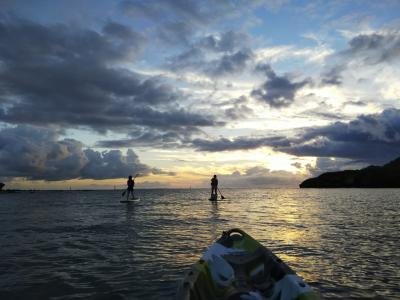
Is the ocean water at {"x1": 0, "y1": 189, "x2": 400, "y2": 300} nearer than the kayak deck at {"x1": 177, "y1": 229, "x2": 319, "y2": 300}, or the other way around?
the kayak deck at {"x1": 177, "y1": 229, "x2": 319, "y2": 300}

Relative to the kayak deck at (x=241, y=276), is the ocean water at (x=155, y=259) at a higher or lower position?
lower

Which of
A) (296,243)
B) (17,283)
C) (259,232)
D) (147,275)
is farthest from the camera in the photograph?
(259,232)

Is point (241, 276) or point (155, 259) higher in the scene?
point (241, 276)

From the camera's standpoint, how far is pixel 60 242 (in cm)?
1620

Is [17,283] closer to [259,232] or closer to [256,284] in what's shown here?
[256,284]

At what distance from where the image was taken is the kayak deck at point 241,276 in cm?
637

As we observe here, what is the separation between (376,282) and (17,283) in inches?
354

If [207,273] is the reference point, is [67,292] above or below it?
below

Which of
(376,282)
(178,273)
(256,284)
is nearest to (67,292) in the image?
(178,273)

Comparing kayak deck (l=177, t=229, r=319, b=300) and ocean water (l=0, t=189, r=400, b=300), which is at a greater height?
kayak deck (l=177, t=229, r=319, b=300)

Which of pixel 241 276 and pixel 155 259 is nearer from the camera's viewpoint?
pixel 241 276

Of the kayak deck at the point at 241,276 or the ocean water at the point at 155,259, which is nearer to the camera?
the kayak deck at the point at 241,276

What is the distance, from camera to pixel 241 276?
Answer: 796cm

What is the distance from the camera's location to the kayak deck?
637cm
